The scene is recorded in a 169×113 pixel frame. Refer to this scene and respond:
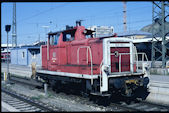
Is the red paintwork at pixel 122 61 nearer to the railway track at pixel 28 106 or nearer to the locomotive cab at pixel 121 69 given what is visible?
the locomotive cab at pixel 121 69

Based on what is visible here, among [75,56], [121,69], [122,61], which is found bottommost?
[121,69]

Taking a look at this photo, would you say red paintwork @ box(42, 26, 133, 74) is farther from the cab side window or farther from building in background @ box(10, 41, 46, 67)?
building in background @ box(10, 41, 46, 67)

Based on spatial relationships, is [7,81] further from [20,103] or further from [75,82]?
[75,82]

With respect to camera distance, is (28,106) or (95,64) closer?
(28,106)

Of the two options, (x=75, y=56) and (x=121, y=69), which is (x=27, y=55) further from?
(x=121, y=69)

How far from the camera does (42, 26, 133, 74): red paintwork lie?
9.07 meters

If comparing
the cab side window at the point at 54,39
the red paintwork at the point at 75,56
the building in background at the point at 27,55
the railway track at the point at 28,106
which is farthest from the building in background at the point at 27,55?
the railway track at the point at 28,106

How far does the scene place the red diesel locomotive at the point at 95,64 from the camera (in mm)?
8508

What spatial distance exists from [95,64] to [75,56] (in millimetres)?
1442

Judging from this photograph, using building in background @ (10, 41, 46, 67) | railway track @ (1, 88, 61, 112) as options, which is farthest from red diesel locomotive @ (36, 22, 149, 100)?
building in background @ (10, 41, 46, 67)

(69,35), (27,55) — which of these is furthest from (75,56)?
(27,55)

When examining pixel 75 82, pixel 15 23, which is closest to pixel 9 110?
pixel 75 82

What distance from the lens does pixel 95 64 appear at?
9320 millimetres

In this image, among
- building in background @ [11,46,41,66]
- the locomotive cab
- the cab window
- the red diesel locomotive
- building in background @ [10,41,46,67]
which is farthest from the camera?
building in background @ [11,46,41,66]
